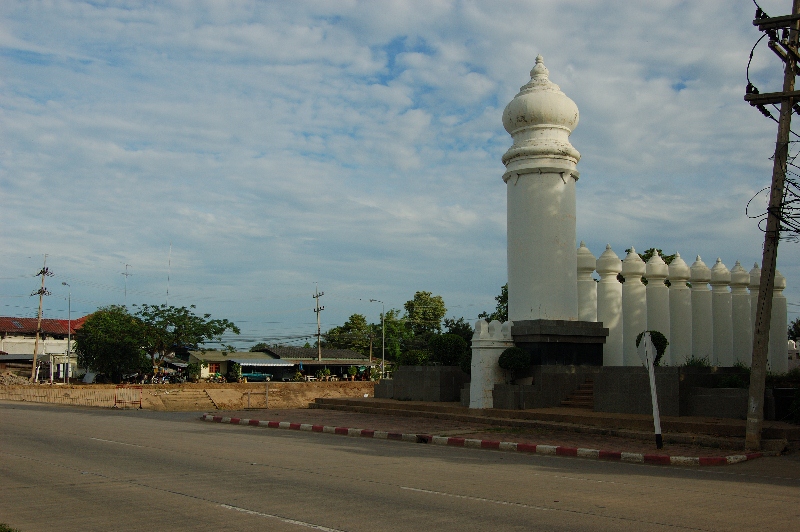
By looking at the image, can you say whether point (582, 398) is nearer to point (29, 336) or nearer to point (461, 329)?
point (461, 329)

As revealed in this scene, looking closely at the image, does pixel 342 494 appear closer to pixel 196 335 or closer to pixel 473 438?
pixel 473 438

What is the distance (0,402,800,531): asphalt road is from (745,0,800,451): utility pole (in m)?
1.13

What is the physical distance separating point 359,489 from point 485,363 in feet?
40.2

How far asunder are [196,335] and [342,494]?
46384 millimetres

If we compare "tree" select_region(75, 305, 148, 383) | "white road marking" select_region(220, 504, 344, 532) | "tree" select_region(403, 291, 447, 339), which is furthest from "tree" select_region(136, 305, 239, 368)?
"white road marking" select_region(220, 504, 344, 532)

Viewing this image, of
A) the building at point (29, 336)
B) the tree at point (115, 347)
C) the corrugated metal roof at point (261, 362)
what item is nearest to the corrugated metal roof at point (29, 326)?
the building at point (29, 336)

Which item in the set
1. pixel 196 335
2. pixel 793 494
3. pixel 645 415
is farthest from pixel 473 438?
pixel 196 335

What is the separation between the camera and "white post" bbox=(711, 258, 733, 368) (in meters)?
25.0

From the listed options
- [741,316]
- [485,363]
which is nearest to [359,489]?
[485,363]

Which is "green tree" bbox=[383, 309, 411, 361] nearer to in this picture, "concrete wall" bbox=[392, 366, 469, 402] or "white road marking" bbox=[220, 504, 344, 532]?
"concrete wall" bbox=[392, 366, 469, 402]

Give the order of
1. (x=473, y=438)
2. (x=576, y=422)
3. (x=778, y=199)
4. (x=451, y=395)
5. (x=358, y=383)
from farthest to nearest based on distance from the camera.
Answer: (x=358, y=383), (x=451, y=395), (x=576, y=422), (x=473, y=438), (x=778, y=199)

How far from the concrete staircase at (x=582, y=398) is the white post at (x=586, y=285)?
2.93m

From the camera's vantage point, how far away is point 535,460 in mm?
13539

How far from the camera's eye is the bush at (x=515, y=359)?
21.0 meters
